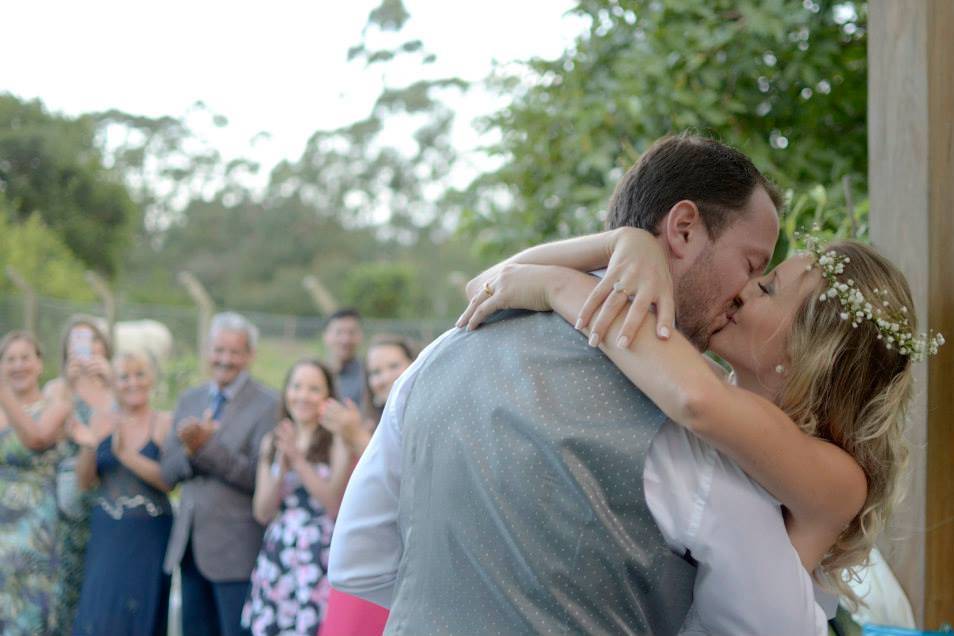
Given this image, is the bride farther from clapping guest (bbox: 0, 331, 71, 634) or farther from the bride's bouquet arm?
clapping guest (bbox: 0, 331, 71, 634)

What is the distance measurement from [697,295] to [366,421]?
138 inches

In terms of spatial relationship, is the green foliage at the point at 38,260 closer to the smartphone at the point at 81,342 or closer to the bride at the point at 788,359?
the smartphone at the point at 81,342

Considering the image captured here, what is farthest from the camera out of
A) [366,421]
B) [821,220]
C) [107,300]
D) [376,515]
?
[107,300]

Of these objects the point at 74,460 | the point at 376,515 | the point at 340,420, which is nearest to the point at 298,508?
the point at 340,420

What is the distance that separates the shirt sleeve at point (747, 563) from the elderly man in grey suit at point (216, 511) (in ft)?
11.8

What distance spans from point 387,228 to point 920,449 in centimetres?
2896

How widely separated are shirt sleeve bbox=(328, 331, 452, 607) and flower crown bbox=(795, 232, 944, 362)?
0.73m

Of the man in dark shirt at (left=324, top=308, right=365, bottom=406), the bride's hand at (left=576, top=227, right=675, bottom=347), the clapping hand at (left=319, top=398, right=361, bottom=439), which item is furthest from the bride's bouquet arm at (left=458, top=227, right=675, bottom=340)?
the man in dark shirt at (left=324, top=308, right=365, bottom=406)

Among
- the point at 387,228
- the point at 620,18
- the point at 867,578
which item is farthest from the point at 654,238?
the point at 387,228

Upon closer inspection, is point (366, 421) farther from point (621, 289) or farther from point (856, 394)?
point (621, 289)

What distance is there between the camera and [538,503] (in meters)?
1.57

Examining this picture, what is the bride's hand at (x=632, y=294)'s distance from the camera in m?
1.57

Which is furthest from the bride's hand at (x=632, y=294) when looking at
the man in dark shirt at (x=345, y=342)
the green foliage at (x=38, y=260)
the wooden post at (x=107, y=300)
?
the green foliage at (x=38, y=260)

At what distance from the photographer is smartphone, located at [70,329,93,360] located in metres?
5.47
